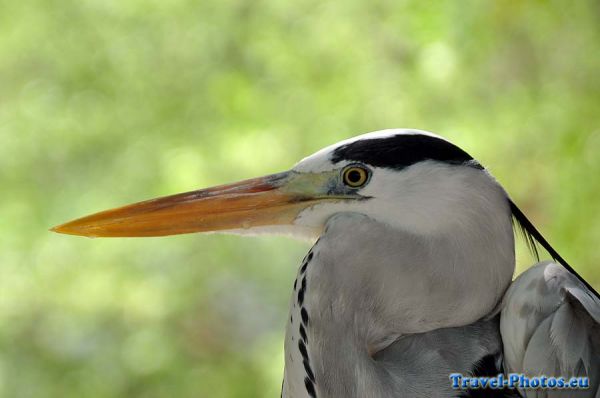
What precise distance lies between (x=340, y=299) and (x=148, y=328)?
1939 mm

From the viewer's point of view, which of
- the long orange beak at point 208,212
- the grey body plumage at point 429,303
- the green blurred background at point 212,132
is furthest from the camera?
the green blurred background at point 212,132

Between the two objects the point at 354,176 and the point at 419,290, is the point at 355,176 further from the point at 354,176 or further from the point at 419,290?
the point at 419,290

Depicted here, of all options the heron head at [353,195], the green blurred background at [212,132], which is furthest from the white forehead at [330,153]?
the green blurred background at [212,132]

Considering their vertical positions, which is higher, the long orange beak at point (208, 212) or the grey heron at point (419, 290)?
the long orange beak at point (208, 212)

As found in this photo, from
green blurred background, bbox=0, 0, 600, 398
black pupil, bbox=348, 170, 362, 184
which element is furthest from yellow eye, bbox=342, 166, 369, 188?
green blurred background, bbox=0, 0, 600, 398

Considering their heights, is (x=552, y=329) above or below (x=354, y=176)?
below

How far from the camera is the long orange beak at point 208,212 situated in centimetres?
99

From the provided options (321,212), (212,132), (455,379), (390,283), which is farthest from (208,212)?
(212,132)

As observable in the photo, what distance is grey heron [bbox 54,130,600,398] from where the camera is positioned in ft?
2.83

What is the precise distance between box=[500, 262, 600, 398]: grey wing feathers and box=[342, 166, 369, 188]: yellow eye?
22 cm

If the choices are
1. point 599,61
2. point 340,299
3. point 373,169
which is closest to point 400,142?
point 373,169

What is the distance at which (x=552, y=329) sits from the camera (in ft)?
2.84

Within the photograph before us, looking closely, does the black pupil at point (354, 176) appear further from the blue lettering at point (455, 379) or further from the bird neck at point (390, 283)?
the blue lettering at point (455, 379)

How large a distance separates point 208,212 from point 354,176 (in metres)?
0.20
